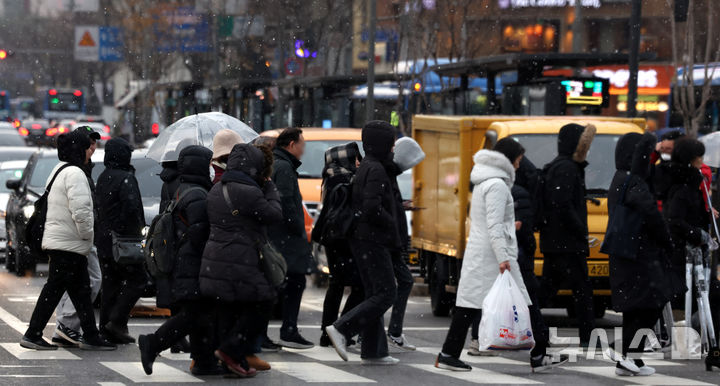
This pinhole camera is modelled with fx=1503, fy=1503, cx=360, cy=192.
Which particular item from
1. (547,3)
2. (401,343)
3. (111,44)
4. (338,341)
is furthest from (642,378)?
(111,44)

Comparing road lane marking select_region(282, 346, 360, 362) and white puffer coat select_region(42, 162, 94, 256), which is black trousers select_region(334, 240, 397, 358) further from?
white puffer coat select_region(42, 162, 94, 256)

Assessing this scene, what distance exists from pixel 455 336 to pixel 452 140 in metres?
4.30

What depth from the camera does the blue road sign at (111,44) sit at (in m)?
59.9

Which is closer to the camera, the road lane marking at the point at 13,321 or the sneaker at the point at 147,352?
the sneaker at the point at 147,352

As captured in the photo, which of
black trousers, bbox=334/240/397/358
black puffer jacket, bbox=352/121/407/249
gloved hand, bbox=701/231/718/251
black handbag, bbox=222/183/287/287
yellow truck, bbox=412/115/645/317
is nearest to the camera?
black handbag, bbox=222/183/287/287

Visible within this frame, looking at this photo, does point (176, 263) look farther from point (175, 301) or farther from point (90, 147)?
point (90, 147)

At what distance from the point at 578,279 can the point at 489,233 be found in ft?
5.22

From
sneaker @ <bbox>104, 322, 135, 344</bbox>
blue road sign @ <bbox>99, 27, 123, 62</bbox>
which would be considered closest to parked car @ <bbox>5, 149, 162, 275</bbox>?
sneaker @ <bbox>104, 322, 135, 344</bbox>

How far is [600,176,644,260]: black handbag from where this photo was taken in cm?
1007

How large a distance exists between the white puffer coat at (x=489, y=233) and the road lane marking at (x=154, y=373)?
192 cm

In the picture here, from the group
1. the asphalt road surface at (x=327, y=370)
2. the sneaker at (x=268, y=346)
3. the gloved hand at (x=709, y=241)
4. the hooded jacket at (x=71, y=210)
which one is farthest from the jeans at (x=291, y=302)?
the gloved hand at (x=709, y=241)

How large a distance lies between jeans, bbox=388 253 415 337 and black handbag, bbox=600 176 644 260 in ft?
5.73

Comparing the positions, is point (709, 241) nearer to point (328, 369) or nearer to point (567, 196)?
point (567, 196)

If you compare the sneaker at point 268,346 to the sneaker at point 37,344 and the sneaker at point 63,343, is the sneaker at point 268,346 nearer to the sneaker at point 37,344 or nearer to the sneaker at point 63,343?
the sneaker at point 63,343
